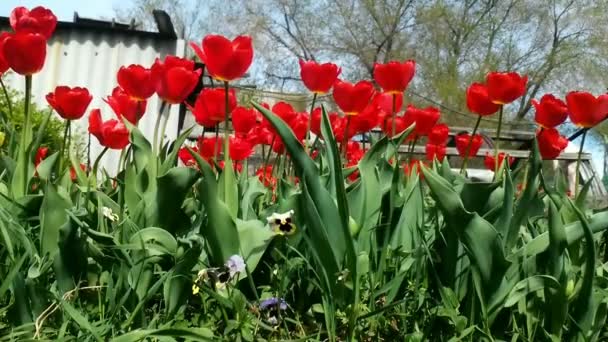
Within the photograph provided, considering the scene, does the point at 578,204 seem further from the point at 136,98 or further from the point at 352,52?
the point at 352,52

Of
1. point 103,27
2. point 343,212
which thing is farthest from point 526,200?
point 103,27

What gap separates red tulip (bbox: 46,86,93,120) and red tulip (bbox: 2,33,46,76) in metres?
0.19

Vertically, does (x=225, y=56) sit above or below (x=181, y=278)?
above

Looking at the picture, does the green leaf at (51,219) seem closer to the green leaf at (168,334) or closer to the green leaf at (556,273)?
the green leaf at (168,334)

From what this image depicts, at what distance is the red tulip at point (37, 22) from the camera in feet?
4.74

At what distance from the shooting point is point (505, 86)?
1720 millimetres

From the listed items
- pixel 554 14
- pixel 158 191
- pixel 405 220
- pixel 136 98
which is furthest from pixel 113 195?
pixel 554 14

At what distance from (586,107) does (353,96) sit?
55cm

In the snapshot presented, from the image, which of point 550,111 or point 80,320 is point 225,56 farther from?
point 550,111

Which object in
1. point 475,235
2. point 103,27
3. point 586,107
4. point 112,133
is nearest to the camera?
point 475,235

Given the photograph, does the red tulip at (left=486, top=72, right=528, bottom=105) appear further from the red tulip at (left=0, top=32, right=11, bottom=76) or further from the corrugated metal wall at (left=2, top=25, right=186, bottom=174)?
the corrugated metal wall at (left=2, top=25, right=186, bottom=174)

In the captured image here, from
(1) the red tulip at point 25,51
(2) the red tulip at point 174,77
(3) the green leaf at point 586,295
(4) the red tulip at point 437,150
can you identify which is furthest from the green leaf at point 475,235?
(4) the red tulip at point 437,150

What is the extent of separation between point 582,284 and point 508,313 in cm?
13

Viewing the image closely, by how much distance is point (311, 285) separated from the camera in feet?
3.91
